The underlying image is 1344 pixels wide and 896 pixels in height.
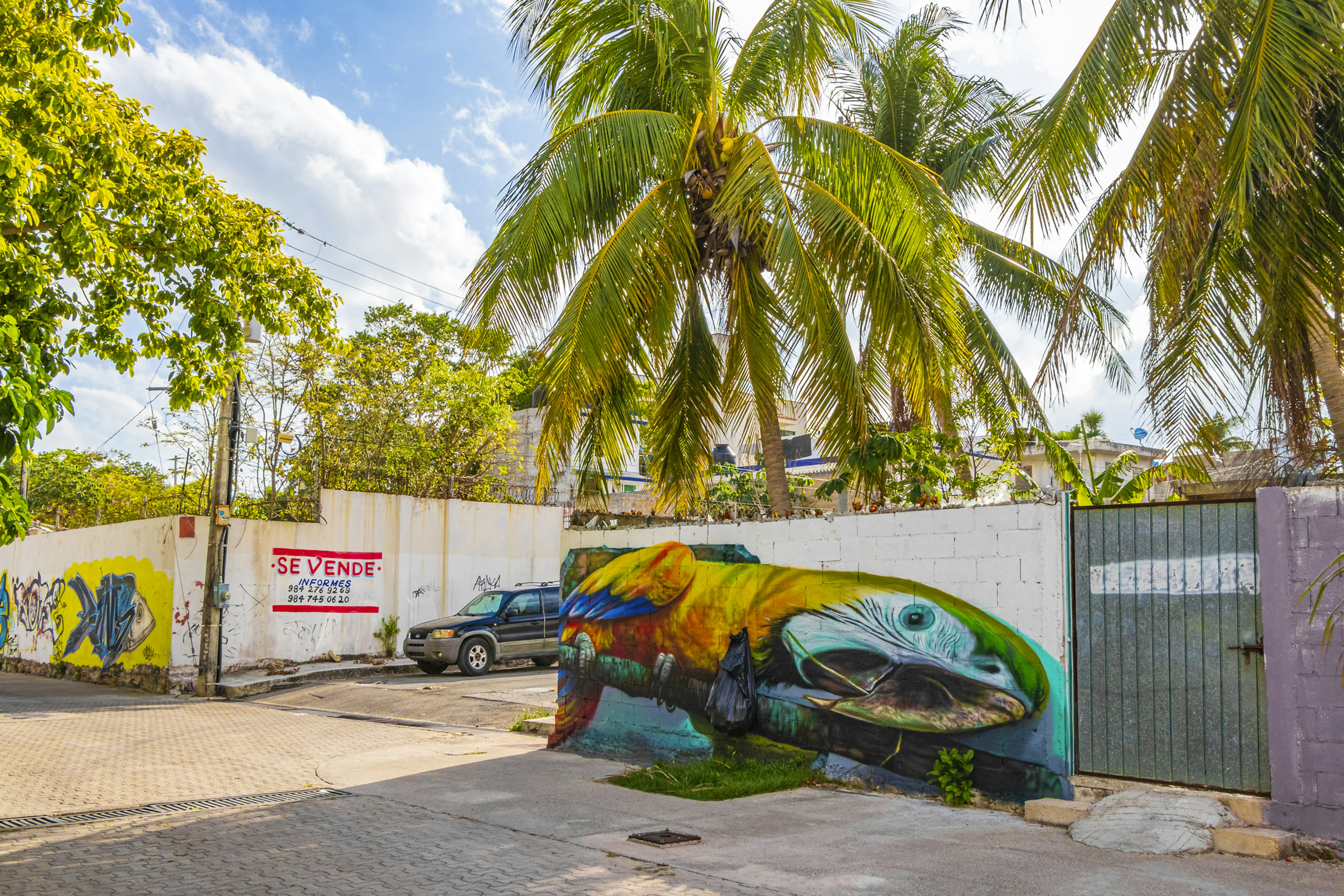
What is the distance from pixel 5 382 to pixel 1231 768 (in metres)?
7.98

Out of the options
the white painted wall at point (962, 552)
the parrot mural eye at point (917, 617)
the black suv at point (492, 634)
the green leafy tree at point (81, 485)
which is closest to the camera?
the white painted wall at point (962, 552)

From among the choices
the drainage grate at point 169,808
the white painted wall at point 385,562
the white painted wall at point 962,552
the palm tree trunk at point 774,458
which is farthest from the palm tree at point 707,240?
the white painted wall at point 385,562

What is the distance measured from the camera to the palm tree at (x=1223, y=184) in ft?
18.8

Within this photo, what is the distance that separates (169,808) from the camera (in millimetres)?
8094

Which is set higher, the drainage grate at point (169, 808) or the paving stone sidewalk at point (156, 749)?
the drainage grate at point (169, 808)

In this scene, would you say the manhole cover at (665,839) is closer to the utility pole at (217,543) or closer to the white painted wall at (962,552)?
the white painted wall at (962,552)

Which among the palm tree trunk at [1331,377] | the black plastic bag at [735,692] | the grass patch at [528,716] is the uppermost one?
the palm tree trunk at [1331,377]

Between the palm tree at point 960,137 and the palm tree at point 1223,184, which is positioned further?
the palm tree at point 960,137

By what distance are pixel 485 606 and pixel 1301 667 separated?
15.0m

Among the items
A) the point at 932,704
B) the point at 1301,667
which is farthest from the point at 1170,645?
the point at 932,704

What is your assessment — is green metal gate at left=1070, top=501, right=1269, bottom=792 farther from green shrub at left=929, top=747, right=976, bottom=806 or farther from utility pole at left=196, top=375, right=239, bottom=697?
utility pole at left=196, top=375, right=239, bottom=697

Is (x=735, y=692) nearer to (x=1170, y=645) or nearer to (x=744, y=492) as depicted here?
(x=1170, y=645)

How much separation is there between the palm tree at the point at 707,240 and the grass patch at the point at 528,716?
12.4 feet

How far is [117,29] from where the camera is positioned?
9383 mm
